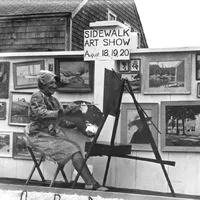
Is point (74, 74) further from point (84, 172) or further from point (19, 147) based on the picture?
point (84, 172)

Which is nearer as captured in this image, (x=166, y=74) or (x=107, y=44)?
(x=166, y=74)

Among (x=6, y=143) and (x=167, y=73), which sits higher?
(x=167, y=73)

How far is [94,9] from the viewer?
59.0ft

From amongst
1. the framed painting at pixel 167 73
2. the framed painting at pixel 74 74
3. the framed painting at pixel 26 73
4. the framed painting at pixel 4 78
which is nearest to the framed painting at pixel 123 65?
the framed painting at pixel 167 73

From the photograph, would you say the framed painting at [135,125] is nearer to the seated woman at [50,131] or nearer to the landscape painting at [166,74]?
the landscape painting at [166,74]

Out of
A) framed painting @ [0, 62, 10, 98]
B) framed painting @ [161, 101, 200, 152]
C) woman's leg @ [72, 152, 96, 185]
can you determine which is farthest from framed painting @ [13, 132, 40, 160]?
framed painting @ [161, 101, 200, 152]

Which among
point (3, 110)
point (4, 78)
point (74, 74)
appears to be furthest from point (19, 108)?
point (74, 74)

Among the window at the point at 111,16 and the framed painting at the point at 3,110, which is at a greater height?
the window at the point at 111,16

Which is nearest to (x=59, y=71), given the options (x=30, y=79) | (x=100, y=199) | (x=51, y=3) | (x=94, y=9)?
(x=30, y=79)

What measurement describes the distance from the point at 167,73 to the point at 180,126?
2.14ft

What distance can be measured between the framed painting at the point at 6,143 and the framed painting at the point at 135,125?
5.31 ft

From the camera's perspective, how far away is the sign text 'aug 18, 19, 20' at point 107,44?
6.71m

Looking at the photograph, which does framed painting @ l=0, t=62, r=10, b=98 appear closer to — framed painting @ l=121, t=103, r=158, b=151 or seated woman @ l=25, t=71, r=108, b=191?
seated woman @ l=25, t=71, r=108, b=191

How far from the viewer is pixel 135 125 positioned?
6.74 m
